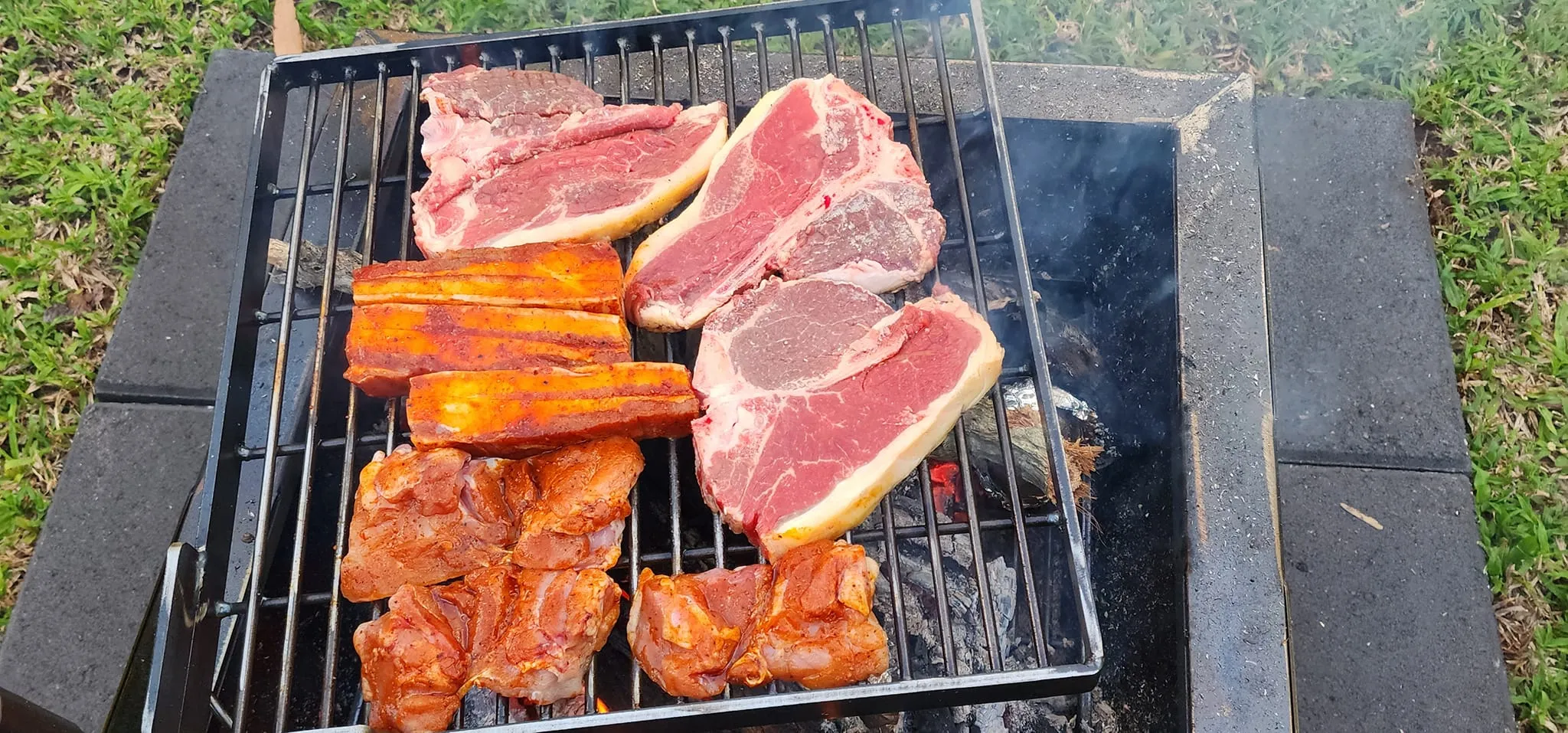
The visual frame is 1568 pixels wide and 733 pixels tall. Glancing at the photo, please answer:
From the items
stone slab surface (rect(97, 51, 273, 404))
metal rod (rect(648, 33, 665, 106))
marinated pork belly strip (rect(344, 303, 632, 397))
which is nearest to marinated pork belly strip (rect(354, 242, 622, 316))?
marinated pork belly strip (rect(344, 303, 632, 397))

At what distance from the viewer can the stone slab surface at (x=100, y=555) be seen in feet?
9.96

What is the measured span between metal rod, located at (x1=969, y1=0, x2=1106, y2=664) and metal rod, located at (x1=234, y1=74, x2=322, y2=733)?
1976 millimetres

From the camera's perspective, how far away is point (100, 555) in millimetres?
3234

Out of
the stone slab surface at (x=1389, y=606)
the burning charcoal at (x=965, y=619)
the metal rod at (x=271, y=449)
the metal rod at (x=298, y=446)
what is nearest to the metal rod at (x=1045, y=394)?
Result: the burning charcoal at (x=965, y=619)

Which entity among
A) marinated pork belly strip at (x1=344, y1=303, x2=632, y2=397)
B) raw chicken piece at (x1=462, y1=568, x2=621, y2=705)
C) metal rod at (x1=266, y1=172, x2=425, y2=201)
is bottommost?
raw chicken piece at (x1=462, y1=568, x2=621, y2=705)

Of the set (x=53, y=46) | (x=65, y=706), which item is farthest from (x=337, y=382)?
(x=53, y=46)

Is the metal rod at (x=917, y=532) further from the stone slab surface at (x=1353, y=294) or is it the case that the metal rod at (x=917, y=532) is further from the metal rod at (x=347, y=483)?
the stone slab surface at (x=1353, y=294)

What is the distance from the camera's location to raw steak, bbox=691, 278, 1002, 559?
238 cm

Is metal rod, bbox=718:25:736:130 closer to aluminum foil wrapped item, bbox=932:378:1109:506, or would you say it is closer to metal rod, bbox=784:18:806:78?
metal rod, bbox=784:18:806:78

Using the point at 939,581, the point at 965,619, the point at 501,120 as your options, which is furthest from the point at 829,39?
the point at 965,619

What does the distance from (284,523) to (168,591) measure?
462mm

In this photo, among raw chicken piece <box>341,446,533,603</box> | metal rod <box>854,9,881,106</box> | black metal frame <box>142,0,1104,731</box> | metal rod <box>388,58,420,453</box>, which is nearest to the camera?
black metal frame <box>142,0,1104,731</box>

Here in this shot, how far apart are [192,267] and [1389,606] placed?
4610mm

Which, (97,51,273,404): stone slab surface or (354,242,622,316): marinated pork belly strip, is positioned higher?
(354,242,622,316): marinated pork belly strip
